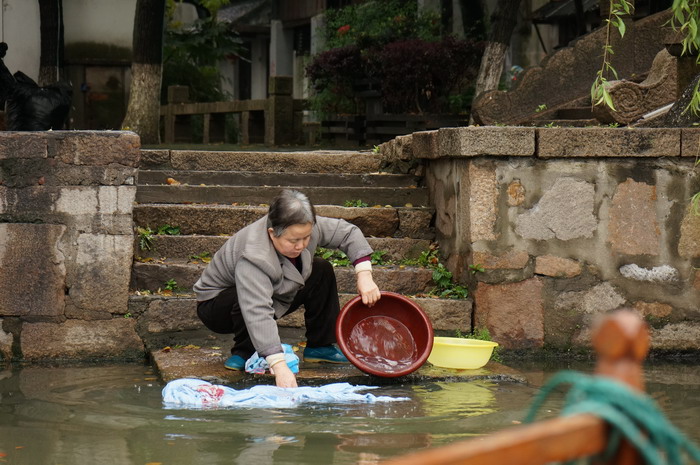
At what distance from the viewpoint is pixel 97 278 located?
615cm

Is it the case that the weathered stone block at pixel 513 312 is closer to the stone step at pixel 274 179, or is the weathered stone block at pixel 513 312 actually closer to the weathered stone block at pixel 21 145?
the stone step at pixel 274 179

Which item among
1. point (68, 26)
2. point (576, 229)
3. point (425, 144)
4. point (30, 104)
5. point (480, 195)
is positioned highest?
point (68, 26)

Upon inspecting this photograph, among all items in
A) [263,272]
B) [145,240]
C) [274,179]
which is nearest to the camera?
[263,272]

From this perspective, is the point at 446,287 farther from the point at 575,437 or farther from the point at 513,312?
the point at 575,437

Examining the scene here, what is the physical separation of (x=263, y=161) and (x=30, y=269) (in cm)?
254

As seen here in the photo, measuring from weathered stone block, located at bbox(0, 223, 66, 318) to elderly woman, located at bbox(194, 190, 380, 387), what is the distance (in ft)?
3.79

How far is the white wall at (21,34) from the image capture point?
15180 millimetres

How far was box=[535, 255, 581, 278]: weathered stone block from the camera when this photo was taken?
6.26 m

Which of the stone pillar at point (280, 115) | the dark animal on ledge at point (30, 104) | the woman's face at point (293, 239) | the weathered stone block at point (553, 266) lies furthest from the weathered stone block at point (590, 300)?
the stone pillar at point (280, 115)

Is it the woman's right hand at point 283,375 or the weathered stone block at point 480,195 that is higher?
the weathered stone block at point 480,195

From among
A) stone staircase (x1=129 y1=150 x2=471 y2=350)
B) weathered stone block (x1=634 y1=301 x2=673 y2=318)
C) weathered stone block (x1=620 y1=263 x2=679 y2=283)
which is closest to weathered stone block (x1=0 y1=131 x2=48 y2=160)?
stone staircase (x1=129 y1=150 x2=471 y2=350)

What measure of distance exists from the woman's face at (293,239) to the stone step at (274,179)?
2.78 metres

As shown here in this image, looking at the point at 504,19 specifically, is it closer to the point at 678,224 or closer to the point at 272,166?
the point at 272,166

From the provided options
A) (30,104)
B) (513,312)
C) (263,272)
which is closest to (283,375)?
(263,272)
